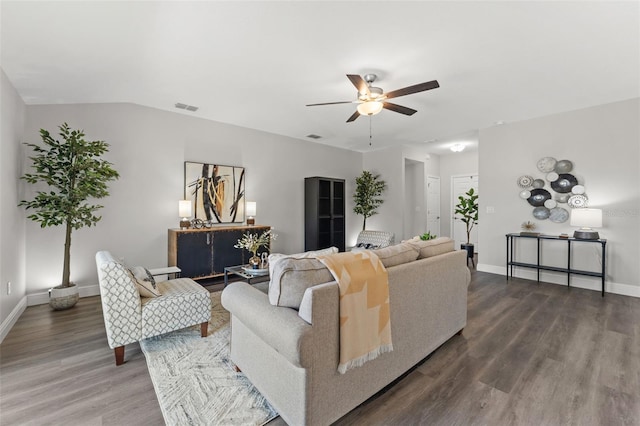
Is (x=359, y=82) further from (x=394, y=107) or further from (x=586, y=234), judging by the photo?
(x=586, y=234)

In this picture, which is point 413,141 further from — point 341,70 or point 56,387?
point 56,387

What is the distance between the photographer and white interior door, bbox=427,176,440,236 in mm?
7638

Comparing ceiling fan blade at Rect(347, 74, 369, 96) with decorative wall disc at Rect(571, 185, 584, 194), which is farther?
decorative wall disc at Rect(571, 185, 584, 194)

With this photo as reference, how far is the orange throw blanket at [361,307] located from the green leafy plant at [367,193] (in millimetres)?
5177

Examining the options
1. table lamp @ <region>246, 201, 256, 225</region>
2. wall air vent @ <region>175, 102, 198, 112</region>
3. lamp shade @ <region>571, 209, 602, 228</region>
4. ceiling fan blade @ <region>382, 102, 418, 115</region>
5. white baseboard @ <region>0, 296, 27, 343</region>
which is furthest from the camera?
table lamp @ <region>246, 201, 256, 225</region>

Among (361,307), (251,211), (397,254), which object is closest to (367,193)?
(251,211)

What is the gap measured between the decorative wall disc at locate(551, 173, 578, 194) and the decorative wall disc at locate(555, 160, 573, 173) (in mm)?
65

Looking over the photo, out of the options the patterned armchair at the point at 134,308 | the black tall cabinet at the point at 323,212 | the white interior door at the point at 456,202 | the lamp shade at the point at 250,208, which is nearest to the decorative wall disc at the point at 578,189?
the white interior door at the point at 456,202

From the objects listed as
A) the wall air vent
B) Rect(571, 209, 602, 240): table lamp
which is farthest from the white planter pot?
Rect(571, 209, 602, 240): table lamp

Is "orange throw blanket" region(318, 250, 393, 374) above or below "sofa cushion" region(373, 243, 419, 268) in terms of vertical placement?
below

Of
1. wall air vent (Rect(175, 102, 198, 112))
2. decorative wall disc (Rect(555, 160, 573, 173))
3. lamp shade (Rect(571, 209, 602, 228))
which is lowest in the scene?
lamp shade (Rect(571, 209, 602, 228))

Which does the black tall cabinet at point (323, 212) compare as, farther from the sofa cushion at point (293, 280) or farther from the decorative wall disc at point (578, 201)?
the sofa cushion at point (293, 280)

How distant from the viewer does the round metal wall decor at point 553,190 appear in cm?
434

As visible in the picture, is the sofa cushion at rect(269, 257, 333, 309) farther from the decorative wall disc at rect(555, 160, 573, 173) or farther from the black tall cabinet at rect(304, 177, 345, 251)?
the decorative wall disc at rect(555, 160, 573, 173)
